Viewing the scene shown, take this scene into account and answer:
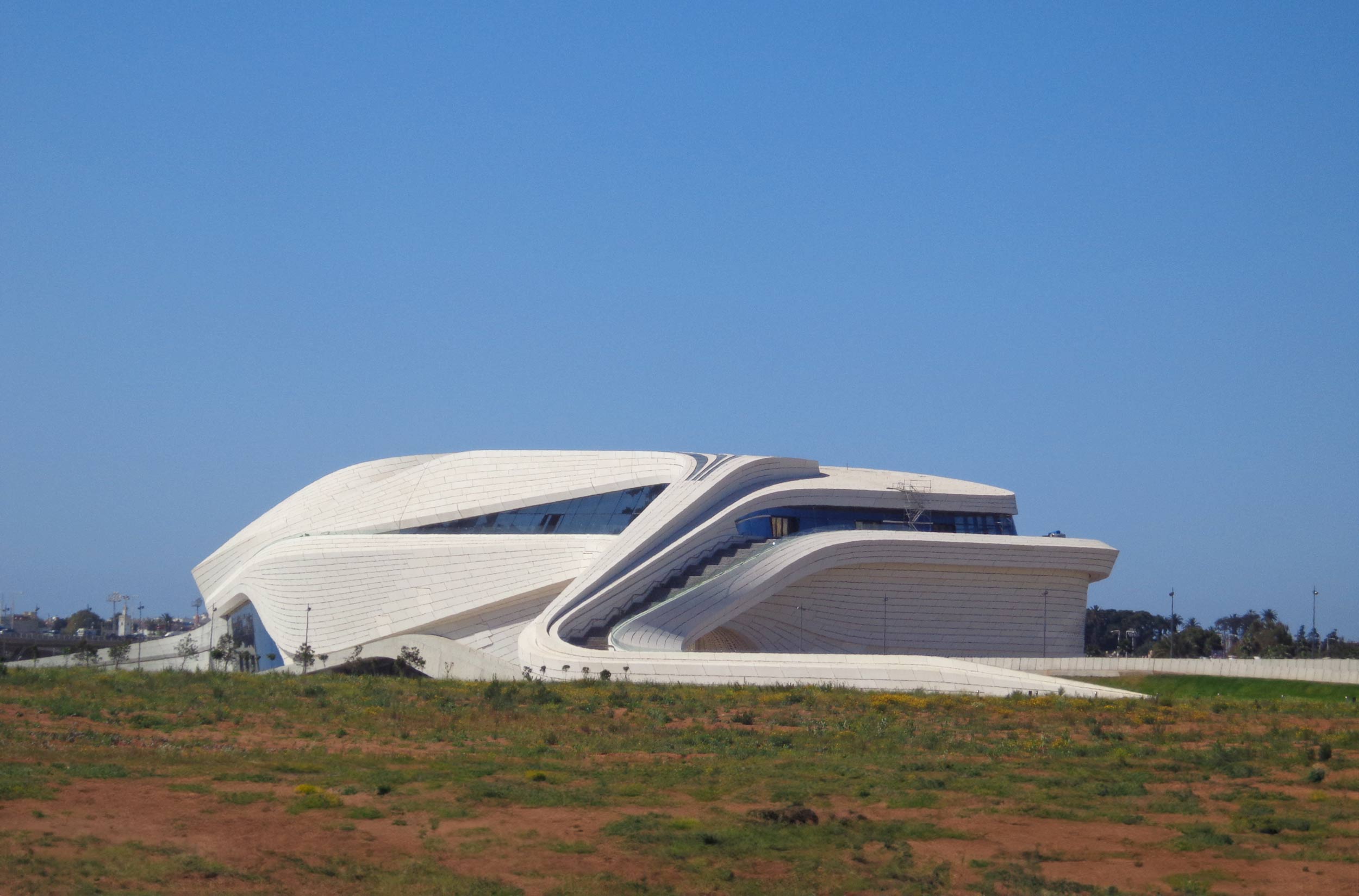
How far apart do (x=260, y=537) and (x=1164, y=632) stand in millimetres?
89876

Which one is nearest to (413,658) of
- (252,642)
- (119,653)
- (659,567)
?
(659,567)

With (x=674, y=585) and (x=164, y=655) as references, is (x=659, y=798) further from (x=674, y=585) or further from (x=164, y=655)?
(x=164, y=655)

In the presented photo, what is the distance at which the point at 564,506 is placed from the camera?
166 ft

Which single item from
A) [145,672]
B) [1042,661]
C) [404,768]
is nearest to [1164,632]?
[1042,661]

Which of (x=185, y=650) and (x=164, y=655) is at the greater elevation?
(x=185, y=650)

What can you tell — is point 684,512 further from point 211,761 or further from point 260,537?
point 211,761

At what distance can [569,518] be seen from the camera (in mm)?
50438

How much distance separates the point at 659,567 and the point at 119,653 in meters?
29.0

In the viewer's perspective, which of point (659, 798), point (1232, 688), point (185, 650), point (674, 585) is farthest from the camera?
point (185, 650)

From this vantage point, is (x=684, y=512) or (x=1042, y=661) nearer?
(x=1042, y=661)

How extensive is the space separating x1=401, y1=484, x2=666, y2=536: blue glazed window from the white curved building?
7cm

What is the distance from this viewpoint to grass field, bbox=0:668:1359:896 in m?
15.6

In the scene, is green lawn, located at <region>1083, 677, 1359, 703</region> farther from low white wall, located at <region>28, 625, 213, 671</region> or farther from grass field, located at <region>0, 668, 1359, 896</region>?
low white wall, located at <region>28, 625, 213, 671</region>

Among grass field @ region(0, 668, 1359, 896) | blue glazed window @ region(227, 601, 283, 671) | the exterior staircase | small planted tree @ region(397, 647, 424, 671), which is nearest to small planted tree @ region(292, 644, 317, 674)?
small planted tree @ region(397, 647, 424, 671)
